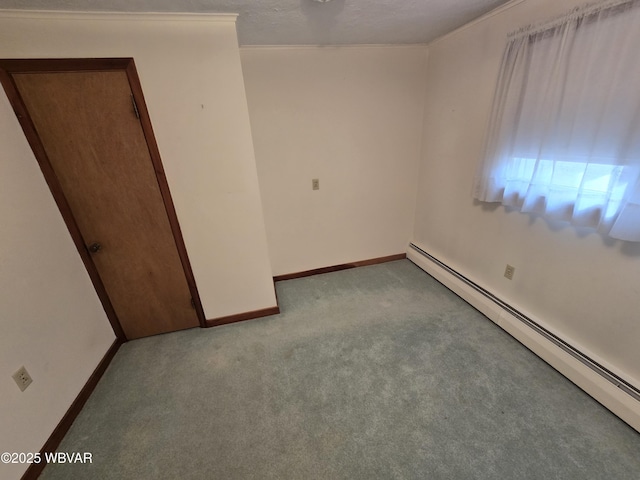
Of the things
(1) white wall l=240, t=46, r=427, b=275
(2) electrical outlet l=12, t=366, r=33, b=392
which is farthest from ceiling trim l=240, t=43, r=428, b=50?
(2) electrical outlet l=12, t=366, r=33, b=392

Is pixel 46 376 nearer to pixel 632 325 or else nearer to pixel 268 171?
pixel 268 171

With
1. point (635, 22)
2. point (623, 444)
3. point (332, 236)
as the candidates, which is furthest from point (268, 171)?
point (623, 444)

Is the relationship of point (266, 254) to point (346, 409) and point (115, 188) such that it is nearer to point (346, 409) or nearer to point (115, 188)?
point (115, 188)

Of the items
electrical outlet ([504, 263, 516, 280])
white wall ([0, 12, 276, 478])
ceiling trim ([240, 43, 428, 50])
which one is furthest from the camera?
ceiling trim ([240, 43, 428, 50])

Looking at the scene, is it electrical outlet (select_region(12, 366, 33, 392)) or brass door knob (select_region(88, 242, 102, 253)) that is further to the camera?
brass door knob (select_region(88, 242, 102, 253))

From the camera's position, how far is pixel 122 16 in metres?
1.49

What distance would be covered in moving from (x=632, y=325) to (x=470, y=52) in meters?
2.09

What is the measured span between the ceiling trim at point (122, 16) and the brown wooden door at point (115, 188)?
0.26m

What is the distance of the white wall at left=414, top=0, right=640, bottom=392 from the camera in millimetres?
1426

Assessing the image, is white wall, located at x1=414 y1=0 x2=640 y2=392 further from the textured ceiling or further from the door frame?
the door frame

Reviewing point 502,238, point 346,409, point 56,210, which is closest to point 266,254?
point 346,409

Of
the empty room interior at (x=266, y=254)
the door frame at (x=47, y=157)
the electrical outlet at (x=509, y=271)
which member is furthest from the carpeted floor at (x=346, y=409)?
the door frame at (x=47, y=157)

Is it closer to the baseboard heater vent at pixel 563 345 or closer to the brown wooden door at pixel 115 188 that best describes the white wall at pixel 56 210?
the brown wooden door at pixel 115 188

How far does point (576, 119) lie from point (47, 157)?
3.09 metres
